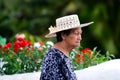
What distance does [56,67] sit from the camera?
24.1 feet

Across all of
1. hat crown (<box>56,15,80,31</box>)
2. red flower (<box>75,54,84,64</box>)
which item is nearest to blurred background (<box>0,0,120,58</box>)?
red flower (<box>75,54,84,64</box>)

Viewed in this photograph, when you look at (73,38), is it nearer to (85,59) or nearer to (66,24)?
(66,24)

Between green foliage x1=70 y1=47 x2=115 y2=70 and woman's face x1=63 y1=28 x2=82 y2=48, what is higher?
woman's face x1=63 y1=28 x2=82 y2=48

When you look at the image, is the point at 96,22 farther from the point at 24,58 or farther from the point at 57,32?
the point at 57,32

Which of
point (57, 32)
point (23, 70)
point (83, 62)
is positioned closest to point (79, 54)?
point (83, 62)

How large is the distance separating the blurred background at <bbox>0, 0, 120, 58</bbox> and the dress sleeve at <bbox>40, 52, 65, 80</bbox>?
6.99 meters

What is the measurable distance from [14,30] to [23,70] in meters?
5.75

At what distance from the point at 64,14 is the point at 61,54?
26.9 ft

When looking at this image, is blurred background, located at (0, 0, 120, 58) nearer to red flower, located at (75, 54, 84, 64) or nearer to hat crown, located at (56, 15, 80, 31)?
red flower, located at (75, 54, 84, 64)

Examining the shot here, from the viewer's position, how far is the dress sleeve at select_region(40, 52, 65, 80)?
733 centimetres

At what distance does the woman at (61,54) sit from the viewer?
24.1 ft

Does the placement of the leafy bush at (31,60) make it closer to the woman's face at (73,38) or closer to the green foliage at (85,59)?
the green foliage at (85,59)

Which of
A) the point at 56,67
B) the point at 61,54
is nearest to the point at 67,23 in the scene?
the point at 61,54

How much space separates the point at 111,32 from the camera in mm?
15273
